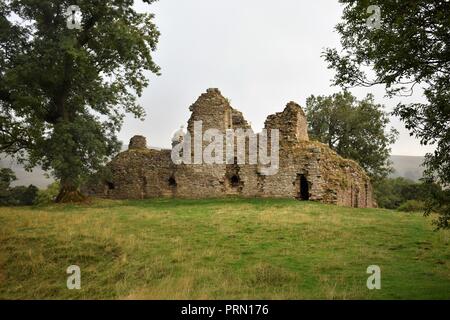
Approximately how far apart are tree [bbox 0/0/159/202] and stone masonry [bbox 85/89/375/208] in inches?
175

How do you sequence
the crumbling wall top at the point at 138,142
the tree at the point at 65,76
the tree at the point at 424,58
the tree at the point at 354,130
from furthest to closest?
the tree at the point at 354,130 < the crumbling wall top at the point at 138,142 < the tree at the point at 65,76 < the tree at the point at 424,58

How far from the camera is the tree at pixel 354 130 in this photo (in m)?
40.8

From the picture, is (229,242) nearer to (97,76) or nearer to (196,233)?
(196,233)

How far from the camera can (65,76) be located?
23984 mm

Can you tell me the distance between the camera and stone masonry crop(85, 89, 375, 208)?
26578 millimetres

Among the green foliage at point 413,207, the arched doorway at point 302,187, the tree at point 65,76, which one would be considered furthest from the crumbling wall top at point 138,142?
the green foliage at point 413,207

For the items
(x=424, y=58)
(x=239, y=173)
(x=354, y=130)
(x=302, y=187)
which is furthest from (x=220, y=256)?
(x=354, y=130)

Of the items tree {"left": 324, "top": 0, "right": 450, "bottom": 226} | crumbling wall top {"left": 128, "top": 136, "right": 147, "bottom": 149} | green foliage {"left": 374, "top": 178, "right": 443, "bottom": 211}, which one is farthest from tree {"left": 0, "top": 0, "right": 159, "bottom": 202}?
green foliage {"left": 374, "top": 178, "right": 443, "bottom": 211}

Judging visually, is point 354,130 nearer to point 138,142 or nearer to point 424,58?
point 138,142

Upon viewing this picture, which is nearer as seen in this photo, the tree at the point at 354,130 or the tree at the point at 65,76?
the tree at the point at 65,76

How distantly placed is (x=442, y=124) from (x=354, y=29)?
4175 millimetres

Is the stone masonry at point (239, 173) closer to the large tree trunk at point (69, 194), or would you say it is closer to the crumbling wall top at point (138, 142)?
the crumbling wall top at point (138, 142)

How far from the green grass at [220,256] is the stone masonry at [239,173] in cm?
701

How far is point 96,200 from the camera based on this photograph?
2562 centimetres
